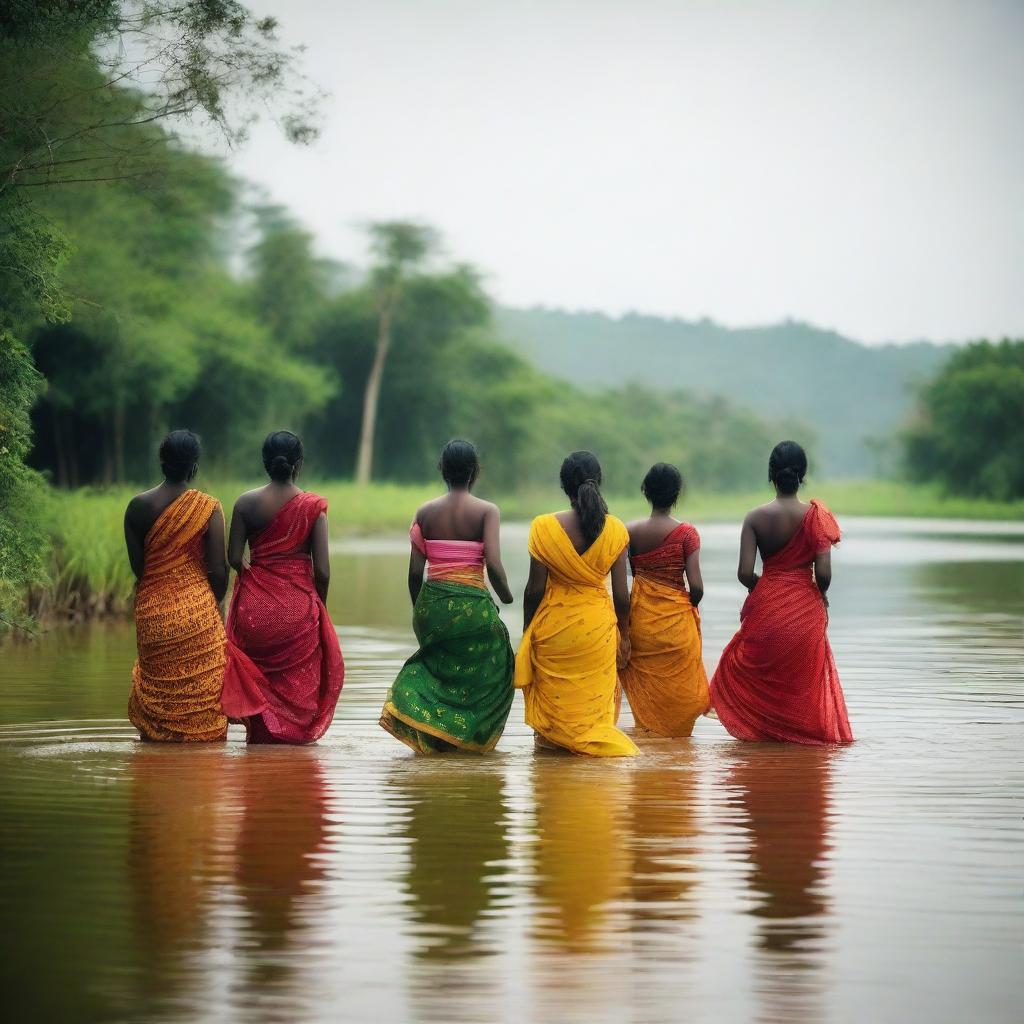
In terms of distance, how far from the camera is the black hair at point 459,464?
9.28m

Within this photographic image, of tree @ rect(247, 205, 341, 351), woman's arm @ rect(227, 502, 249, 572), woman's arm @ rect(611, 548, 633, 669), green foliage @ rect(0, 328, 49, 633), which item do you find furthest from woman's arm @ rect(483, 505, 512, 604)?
tree @ rect(247, 205, 341, 351)

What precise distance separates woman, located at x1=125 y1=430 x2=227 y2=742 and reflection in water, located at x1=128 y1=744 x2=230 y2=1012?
24 cm

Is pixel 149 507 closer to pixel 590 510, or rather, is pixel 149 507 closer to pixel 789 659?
pixel 590 510

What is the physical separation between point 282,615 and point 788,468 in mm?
2846

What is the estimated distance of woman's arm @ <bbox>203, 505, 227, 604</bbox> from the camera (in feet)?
31.0

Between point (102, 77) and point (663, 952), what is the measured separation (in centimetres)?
1050

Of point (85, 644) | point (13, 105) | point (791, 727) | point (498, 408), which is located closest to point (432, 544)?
point (791, 727)

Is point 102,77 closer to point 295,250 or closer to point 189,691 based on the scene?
point 189,691

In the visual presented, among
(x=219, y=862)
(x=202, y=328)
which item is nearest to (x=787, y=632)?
(x=219, y=862)

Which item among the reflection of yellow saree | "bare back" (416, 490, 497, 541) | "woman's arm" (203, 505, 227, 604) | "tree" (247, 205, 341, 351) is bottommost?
the reflection of yellow saree

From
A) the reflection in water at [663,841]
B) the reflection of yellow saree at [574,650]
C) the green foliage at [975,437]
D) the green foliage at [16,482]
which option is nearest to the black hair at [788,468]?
the reflection of yellow saree at [574,650]

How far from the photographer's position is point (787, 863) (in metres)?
6.60

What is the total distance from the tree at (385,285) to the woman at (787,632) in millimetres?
57436

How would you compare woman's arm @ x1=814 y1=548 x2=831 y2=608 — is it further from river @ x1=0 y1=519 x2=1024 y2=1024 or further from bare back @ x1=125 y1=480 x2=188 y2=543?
bare back @ x1=125 y1=480 x2=188 y2=543
